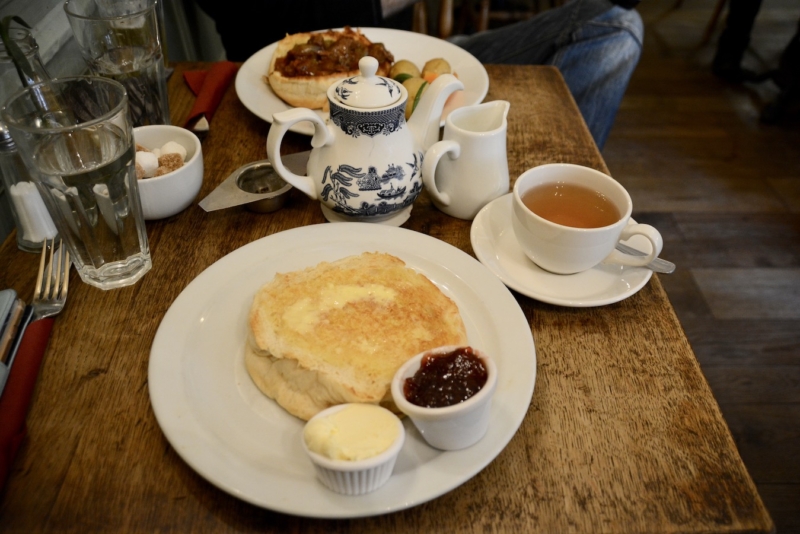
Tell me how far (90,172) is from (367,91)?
1.88 ft

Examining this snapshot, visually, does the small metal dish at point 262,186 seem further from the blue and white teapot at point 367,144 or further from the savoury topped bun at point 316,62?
the savoury topped bun at point 316,62

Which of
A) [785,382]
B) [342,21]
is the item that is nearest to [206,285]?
[342,21]

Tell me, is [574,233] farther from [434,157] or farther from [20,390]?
[20,390]

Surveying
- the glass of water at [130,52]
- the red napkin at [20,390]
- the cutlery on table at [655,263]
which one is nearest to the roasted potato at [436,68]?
the glass of water at [130,52]

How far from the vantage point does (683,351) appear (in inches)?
42.9

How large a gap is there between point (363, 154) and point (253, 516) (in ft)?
2.46

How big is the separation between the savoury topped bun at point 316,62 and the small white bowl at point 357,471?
1.29m

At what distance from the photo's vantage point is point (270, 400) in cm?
96

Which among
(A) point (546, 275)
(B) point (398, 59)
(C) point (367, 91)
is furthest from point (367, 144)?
(B) point (398, 59)

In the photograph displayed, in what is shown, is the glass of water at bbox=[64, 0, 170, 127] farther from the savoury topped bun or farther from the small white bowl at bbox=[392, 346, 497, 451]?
the small white bowl at bbox=[392, 346, 497, 451]

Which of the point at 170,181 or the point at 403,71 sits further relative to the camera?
the point at 403,71

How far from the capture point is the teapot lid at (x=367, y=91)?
118 centimetres

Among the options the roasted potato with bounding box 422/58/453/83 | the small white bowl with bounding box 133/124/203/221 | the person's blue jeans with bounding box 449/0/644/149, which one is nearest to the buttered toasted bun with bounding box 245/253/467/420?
the small white bowl with bounding box 133/124/203/221

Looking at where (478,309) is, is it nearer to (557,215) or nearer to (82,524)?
(557,215)
